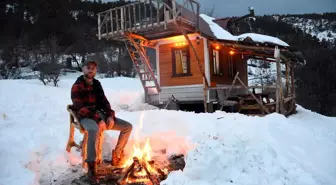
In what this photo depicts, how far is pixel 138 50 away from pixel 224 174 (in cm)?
947

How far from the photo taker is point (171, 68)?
13531mm

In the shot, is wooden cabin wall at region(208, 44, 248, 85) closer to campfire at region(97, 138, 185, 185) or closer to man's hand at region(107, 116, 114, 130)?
campfire at region(97, 138, 185, 185)

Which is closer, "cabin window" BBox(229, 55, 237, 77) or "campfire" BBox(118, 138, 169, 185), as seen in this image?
"campfire" BBox(118, 138, 169, 185)

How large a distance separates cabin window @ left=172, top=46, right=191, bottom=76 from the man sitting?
8.13 meters

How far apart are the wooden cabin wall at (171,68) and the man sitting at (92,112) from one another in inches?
312

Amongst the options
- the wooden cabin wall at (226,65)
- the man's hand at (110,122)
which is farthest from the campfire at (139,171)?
the wooden cabin wall at (226,65)

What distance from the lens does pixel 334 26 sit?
54531 millimetres

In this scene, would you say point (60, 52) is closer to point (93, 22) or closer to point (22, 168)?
point (93, 22)

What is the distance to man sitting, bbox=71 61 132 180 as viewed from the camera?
15.1 ft

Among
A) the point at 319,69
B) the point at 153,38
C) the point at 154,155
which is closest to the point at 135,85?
the point at 153,38

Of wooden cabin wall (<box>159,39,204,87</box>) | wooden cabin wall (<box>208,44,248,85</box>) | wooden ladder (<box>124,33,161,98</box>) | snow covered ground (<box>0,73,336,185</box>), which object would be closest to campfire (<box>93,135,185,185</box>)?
snow covered ground (<box>0,73,336,185</box>)

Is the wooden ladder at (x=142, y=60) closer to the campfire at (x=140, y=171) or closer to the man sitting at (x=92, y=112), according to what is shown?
the man sitting at (x=92, y=112)

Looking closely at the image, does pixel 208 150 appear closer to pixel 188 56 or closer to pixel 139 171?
pixel 139 171

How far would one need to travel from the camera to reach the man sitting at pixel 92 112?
460 cm
